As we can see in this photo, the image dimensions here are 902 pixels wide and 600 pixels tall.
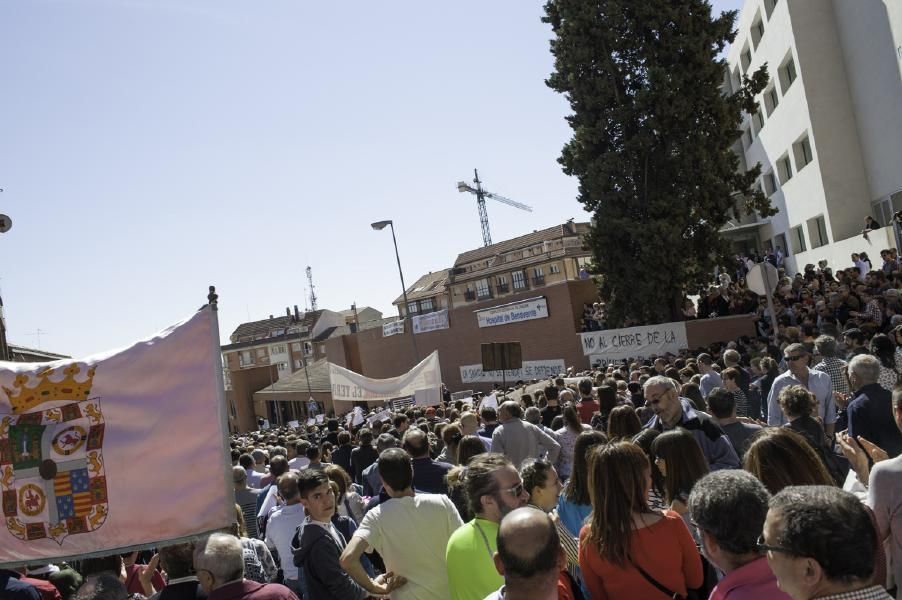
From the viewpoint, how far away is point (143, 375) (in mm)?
4746

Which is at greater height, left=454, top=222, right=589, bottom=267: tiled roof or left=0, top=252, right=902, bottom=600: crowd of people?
left=454, top=222, right=589, bottom=267: tiled roof

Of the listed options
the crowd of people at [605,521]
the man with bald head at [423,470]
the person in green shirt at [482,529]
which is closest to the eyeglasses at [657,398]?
the crowd of people at [605,521]

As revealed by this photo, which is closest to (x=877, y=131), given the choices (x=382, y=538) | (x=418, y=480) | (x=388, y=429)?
(x=388, y=429)

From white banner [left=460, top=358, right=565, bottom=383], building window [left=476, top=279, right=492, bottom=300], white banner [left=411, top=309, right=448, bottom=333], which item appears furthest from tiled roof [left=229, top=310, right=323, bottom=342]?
white banner [left=460, top=358, right=565, bottom=383]

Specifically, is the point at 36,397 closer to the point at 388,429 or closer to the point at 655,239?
the point at 388,429

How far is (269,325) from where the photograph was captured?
340ft

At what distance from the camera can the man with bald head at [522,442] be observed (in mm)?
7750

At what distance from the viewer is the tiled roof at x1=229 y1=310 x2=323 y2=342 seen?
98.7m

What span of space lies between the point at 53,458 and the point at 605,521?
3.19 meters

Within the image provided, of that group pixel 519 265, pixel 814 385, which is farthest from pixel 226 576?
pixel 519 265

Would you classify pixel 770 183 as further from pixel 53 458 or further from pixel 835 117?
pixel 53 458

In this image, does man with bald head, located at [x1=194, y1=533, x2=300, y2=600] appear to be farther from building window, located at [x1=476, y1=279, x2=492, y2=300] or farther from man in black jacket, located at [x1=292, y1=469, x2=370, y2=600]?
building window, located at [x1=476, y1=279, x2=492, y2=300]

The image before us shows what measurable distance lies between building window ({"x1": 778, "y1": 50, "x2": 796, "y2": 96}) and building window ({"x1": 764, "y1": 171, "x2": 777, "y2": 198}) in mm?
4721

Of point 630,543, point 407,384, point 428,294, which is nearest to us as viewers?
point 630,543
